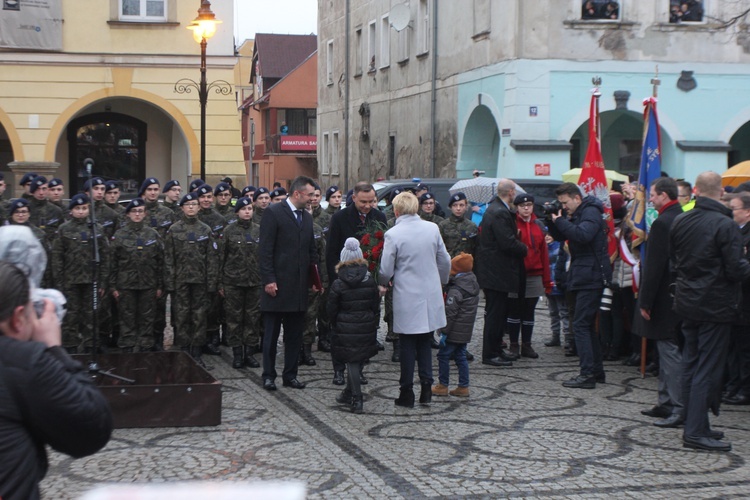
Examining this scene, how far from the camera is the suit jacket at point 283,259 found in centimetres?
1008

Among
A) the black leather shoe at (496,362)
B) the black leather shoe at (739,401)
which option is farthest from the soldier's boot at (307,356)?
the black leather shoe at (739,401)

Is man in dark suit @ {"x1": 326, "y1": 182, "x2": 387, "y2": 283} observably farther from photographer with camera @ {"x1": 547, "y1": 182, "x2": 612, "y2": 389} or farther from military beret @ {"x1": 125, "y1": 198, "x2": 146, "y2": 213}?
military beret @ {"x1": 125, "y1": 198, "x2": 146, "y2": 213}

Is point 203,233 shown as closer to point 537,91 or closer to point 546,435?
point 546,435

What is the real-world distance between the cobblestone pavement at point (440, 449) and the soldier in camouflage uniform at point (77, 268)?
86.8 inches

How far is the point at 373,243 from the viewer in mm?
11023

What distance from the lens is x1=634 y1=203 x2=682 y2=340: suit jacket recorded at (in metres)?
8.73

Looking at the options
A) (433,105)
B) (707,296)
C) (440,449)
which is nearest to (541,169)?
(433,105)

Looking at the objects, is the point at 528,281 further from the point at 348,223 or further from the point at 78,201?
the point at 78,201

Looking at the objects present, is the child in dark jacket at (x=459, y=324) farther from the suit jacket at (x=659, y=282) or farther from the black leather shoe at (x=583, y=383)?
the suit jacket at (x=659, y=282)

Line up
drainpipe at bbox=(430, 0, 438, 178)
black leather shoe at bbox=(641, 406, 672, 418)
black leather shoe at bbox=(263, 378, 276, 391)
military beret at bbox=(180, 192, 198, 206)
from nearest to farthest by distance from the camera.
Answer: black leather shoe at bbox=(641, 406, 672, 418)
black leather shoe at bbox=(263, 378, 276, 391)
military beret at bbox=(180, 192, 198, 206)
drainpipe at bbox=(430, 0, 438, 178)

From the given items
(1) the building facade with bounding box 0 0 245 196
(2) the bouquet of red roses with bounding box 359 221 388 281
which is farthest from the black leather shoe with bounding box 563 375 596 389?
(1) the building facade with bounding box 0 0 245 196

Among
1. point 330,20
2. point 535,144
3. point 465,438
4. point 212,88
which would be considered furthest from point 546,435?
point 330,20

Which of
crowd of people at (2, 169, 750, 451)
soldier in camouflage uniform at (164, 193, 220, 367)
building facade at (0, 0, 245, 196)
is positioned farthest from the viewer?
building facade at (0, 0, 245, 196)

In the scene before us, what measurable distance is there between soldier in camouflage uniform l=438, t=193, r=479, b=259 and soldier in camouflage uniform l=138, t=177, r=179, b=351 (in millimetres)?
3314
